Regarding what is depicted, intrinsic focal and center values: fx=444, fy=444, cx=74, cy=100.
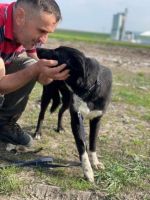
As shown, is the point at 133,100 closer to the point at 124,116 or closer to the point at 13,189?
the point at 124,116

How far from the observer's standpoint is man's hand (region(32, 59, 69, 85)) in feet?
12.1

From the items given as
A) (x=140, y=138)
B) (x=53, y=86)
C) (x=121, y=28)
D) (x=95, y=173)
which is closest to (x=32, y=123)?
(x=53, y=86)

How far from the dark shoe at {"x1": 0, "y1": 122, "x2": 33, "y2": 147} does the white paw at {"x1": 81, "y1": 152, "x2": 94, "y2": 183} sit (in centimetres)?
85

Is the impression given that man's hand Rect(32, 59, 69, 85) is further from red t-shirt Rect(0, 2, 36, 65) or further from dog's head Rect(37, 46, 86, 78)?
red t-shirt Rect(0, 2, 36, 65)

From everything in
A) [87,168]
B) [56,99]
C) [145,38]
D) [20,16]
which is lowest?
[145,38]

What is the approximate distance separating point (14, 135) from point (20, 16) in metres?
1.47

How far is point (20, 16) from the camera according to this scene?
3775 millimetres

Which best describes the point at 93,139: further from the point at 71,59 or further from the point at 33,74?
the point at 33,74

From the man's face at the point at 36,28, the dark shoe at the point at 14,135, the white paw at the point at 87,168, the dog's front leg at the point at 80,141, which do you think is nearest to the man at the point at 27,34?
the man's face at the point at 36,28

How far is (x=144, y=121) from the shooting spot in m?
6.26

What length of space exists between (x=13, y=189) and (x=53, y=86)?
1.63 m

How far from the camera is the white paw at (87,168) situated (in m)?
4.00

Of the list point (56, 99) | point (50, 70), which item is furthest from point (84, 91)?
point (56, 99)

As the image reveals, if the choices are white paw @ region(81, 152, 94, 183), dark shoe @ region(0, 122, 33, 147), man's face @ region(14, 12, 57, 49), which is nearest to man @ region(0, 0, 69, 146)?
man's face @ region(14, 12, 57, 49)
